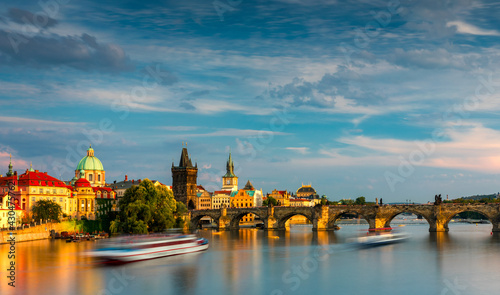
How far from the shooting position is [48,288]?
140 ft

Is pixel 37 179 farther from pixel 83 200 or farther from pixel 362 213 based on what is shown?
pixel 362 213

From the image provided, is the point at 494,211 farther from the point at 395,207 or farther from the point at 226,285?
the point at 226,285

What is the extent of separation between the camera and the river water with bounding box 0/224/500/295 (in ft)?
142

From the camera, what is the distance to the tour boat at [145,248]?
192 feet

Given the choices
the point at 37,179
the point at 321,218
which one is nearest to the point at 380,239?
the point at 321,218

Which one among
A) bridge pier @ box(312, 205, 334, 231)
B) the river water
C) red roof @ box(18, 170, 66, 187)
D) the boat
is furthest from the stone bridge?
red roof @ box(18, 170, 66, 187)

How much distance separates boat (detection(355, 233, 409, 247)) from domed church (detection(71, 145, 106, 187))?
8279 centimetres

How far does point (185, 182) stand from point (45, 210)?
220 feet

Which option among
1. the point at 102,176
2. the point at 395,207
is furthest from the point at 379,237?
the point at 102,176

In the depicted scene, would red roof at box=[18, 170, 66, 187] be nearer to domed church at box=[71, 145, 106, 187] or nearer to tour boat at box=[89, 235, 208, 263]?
tour boat at box=[89, 235, 208, 263]

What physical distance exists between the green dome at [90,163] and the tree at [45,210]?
185ft

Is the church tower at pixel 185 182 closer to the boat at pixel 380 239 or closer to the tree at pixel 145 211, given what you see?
the tree at pixel 145 211

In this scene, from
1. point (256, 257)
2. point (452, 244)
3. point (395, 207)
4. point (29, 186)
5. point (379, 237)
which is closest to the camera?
point (256, 257)

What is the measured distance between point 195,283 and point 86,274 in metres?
10.2
